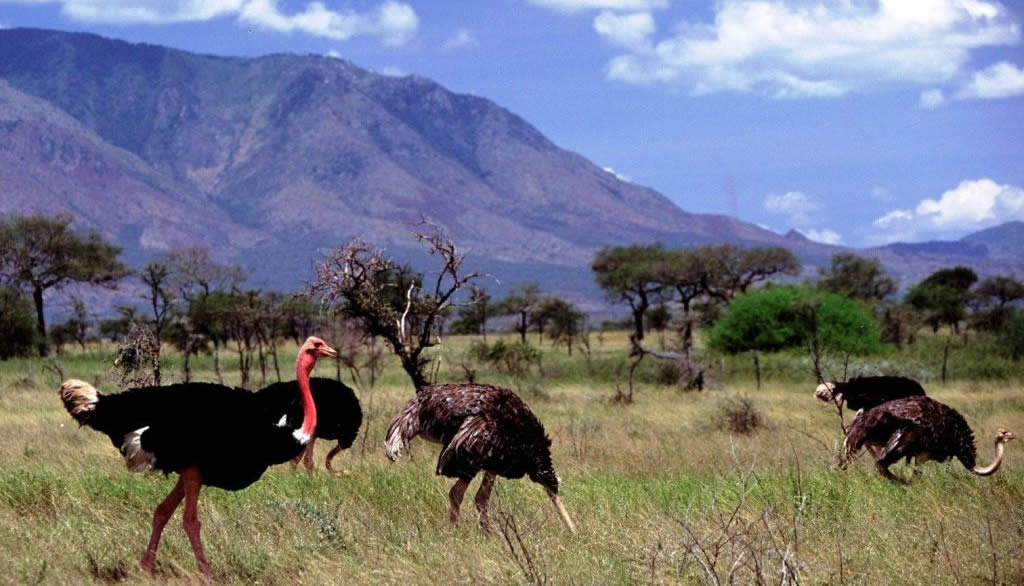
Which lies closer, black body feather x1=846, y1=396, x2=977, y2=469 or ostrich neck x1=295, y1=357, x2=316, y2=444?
ostrich neck x1=295, y1=357, x2=316, y2=444

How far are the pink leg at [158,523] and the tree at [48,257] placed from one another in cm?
4567

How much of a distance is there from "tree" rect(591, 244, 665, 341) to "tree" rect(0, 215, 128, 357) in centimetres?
2346

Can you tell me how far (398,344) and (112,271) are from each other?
42.4 meters

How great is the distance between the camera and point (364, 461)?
12.6 meters

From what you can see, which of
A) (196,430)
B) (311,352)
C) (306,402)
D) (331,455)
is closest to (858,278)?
(331,455)

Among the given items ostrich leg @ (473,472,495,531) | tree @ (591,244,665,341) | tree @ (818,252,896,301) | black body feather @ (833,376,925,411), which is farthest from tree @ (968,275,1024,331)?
ostrich leg @ (473,472,495,531)

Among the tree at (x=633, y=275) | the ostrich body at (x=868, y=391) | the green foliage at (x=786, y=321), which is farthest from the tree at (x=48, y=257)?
the ostrich body at (x=868, y=391)

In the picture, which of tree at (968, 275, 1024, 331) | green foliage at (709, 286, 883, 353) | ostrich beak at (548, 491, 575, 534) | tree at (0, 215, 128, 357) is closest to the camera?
ostrich beak at (548, 491, 575, 534)

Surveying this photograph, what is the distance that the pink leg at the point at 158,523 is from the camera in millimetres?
7430

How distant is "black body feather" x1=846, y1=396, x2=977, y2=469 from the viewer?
10.6 meters

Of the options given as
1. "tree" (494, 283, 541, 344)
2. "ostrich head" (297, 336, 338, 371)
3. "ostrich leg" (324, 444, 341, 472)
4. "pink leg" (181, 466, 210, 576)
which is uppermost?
"ostrich head" (297, 336, 338, 371)

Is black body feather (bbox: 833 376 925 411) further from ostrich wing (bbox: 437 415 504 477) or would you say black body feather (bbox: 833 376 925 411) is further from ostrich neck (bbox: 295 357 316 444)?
ostrich neck (bbox: 295 357 316 444)

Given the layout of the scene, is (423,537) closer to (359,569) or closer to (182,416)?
(359,569)

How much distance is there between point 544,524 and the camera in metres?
8.55
